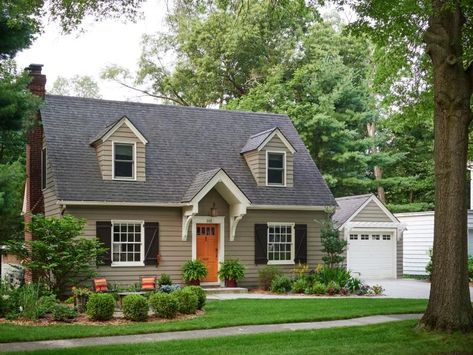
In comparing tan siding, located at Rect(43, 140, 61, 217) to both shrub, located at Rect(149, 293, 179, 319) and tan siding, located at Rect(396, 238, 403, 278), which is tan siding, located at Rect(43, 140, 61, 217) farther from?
tan siding, located at Rect(396, 238, 403, 278)

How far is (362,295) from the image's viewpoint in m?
20.4

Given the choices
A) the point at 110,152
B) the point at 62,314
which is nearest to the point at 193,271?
the point at 110,152

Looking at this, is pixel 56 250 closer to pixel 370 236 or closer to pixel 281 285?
pixel 281 285

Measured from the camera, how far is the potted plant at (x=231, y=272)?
2198 cm

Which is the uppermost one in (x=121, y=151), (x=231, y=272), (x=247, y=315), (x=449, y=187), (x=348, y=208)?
(x=121, y=151)

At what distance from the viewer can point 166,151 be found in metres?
23.3

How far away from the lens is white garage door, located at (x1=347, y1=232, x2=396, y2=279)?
91.9 ft

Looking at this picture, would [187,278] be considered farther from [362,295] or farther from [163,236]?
[362,295]

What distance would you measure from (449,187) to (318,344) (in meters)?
3.97

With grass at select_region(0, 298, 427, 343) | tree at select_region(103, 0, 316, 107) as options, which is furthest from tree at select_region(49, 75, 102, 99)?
grass at select_region(0, 298, 427, 343)

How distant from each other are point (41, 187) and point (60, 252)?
5.77 m

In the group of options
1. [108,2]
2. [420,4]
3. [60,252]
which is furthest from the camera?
[60,252]

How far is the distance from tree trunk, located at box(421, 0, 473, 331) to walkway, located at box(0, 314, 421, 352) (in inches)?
80.1

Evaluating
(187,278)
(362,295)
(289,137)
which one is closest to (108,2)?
Result: (187,278)
